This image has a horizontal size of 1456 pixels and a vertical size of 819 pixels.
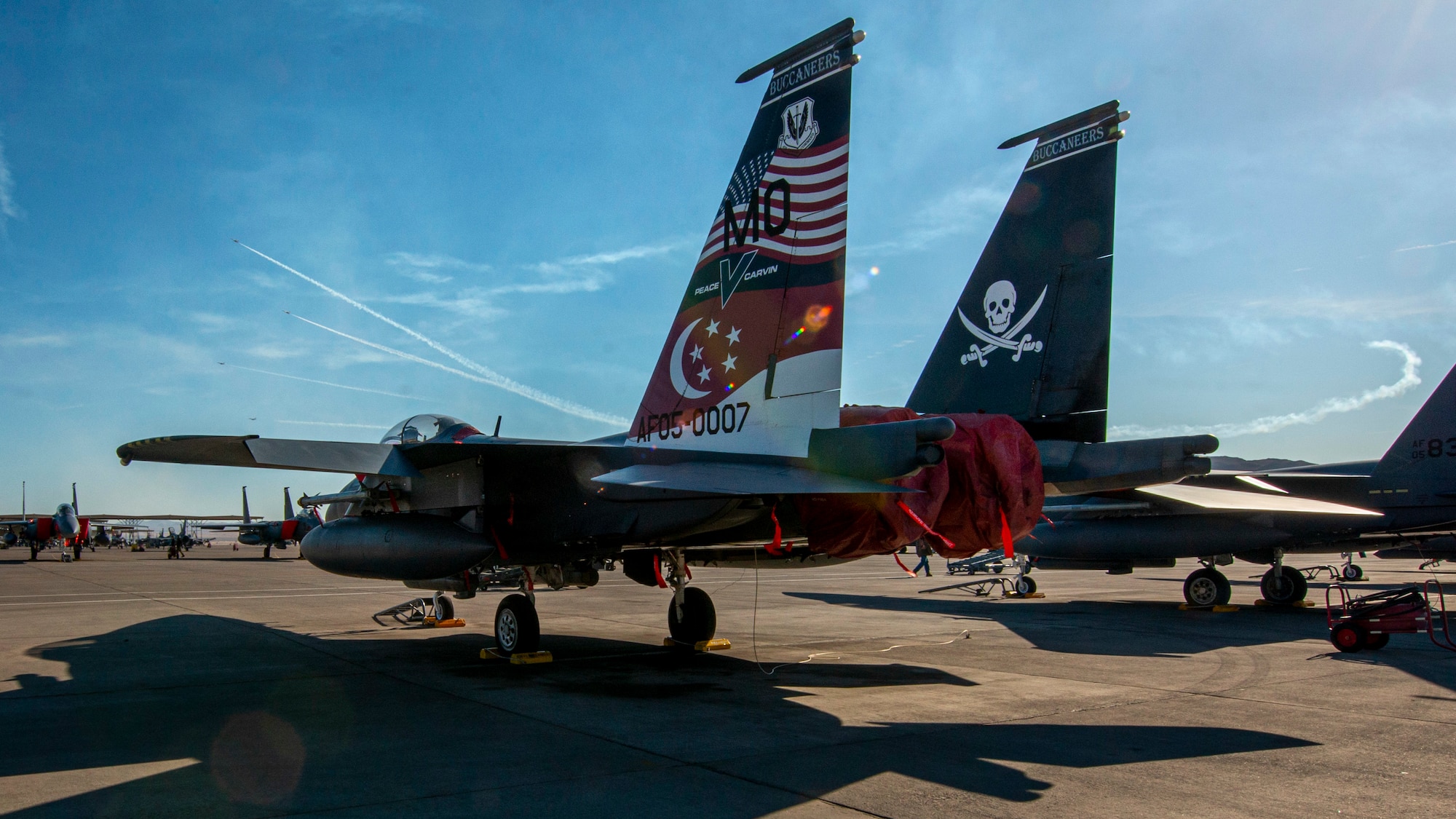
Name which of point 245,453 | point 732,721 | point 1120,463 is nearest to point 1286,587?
point 1120,463

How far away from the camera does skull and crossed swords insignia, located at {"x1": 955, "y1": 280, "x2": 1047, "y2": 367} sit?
1012 cm

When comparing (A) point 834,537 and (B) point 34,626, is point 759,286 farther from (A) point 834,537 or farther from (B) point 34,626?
(B) point 34,626

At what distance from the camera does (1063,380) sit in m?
9.83

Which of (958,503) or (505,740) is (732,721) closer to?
(505,740)

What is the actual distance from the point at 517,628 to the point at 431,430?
266 cm

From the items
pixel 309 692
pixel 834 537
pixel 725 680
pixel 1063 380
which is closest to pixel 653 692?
pixel 725 680

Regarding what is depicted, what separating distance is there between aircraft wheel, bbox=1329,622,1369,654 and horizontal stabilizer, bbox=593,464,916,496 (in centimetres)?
713

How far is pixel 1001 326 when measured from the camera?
1026 centimetres

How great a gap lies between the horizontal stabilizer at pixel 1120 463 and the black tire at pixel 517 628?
18.7ft

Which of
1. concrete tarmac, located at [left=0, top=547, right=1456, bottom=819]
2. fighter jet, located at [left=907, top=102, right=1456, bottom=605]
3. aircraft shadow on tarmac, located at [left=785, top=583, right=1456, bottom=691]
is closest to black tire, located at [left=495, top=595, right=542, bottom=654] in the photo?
concrete tarmac, located at [left=0, top=547, right=1456, bottom=819]

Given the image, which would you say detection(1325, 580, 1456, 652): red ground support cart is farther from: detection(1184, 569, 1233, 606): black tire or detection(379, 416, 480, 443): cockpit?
detection(379, 416, 480, 443): cockpit

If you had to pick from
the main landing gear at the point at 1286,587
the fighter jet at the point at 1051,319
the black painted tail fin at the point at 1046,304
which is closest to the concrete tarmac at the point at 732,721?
the fighter jet at the point at 1051,319

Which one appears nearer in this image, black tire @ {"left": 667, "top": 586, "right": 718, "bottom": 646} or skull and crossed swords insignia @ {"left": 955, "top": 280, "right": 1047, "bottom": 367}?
skull and crossed swords insignia @ {"left": 955, "top": 280, "right": 1047, "bottom": 367}

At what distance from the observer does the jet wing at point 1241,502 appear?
13312 millimetres
